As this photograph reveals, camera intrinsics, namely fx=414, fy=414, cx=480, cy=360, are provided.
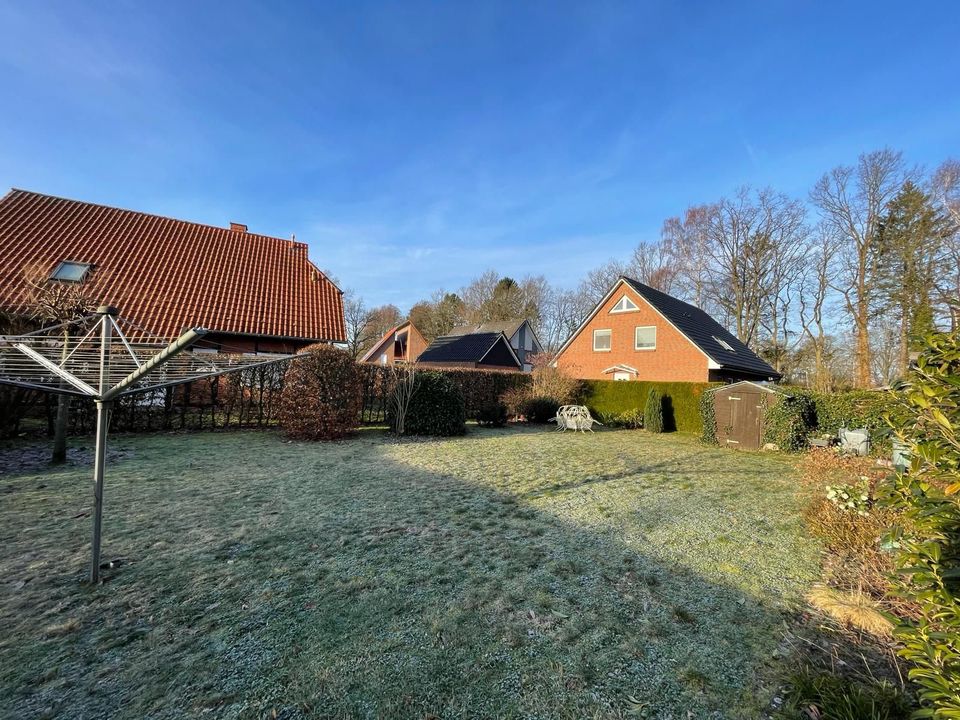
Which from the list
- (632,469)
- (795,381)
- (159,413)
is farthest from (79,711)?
(795,381)

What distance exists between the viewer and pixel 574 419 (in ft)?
45.5

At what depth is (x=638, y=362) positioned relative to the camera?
64.6 feet

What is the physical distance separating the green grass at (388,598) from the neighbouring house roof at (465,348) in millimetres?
22002

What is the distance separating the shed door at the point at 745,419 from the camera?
1095 centimetres

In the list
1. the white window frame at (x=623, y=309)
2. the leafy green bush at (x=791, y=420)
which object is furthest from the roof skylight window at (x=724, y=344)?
the leafy green bush at (x=791, y=420)

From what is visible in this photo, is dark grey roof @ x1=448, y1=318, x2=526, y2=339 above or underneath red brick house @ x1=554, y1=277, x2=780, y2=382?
above

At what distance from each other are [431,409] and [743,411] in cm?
844

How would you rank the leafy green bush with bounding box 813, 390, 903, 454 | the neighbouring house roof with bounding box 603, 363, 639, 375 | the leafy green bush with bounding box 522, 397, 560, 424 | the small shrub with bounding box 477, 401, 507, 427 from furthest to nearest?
the neighbouring house roof with bounding box 603, 363, 639, 375, the leafy green bush with bounding box 522, 397, 560, 424, the small shrub with bounding box 477, 401, 507, 427, the leafy green bush with bounding box 813, 390, 903, 454

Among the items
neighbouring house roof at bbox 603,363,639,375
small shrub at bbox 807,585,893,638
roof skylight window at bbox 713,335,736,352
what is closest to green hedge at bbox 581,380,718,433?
neighbouring house roof at bbox 603,363,639,375

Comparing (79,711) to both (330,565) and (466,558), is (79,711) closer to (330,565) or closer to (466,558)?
(330,565)

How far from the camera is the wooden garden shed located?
1087 cm

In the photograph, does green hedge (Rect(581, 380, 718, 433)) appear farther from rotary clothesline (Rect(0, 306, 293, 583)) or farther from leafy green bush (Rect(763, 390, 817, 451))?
rotary clothesline (Rect(0, 306, 293, 583))

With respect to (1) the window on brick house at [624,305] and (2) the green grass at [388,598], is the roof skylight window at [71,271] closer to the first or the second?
(2) the green grass at [388,598]

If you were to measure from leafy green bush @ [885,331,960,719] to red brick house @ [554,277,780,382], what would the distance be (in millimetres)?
15176
